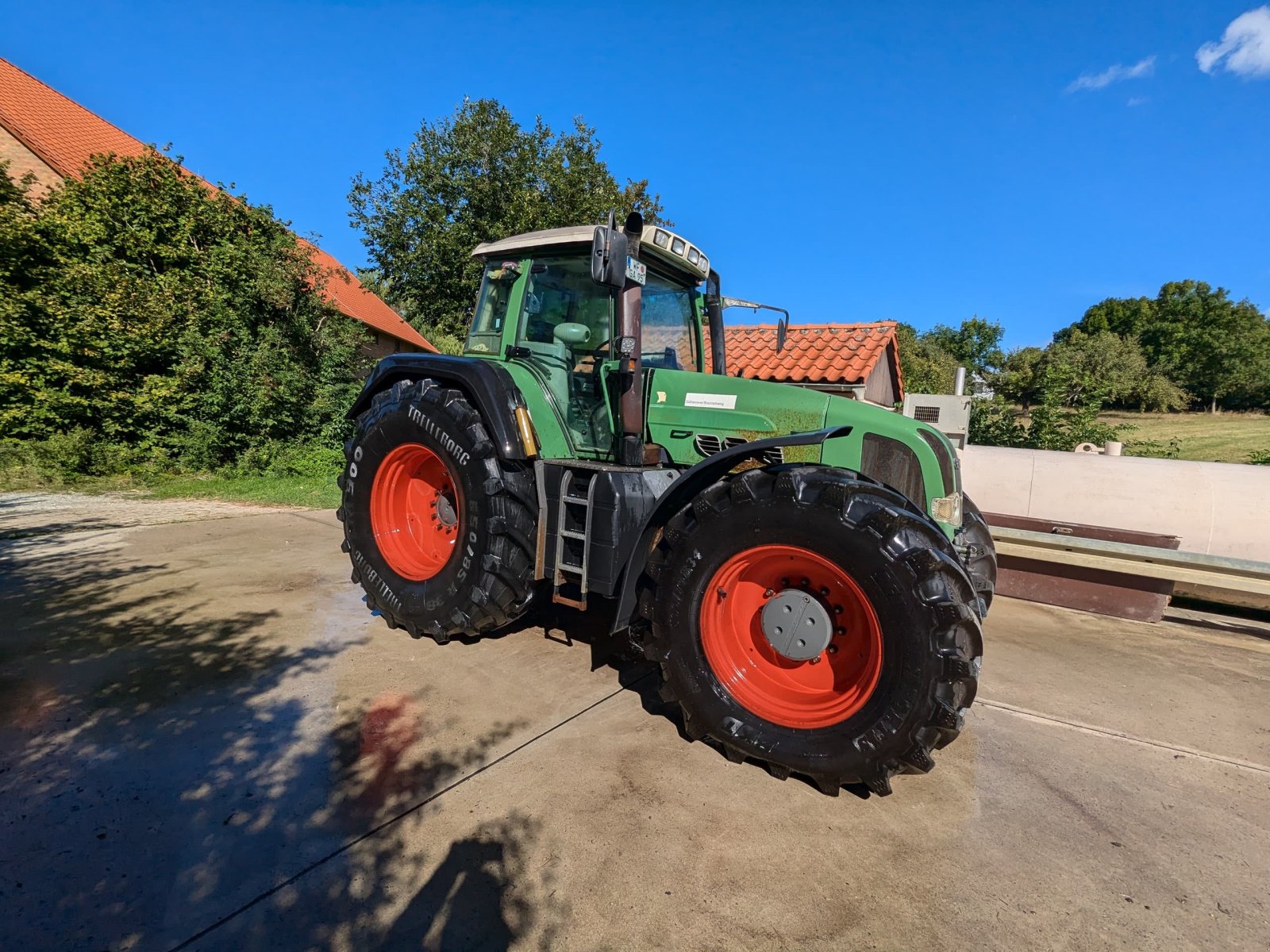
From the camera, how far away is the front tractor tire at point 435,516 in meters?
3.25

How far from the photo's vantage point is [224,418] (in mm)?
9734

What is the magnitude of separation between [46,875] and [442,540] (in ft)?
7.88

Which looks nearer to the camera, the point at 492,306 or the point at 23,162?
the point at 492,306

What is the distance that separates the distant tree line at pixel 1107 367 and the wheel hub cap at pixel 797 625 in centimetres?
703

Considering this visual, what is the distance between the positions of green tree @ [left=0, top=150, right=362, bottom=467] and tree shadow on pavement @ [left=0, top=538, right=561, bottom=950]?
7171 mm

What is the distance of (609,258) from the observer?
2.80 meters

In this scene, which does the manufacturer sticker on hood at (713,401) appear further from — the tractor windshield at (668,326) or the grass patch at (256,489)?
the grass patch at (256,489)

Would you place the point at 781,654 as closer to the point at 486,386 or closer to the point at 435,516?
the point at 486,386

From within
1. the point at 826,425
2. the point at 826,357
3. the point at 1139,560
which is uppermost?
the point at 826,357

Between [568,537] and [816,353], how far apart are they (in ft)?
22.7

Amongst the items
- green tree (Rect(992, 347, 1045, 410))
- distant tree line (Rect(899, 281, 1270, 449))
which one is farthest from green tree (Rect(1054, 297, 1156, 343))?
green tree (Rect(992, 347, 1045, 410))

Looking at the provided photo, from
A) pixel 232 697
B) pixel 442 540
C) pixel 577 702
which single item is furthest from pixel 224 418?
pixel 577 702

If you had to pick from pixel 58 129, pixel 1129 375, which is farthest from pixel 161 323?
pixel 1129 375

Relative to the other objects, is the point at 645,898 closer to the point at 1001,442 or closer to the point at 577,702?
the point at 577,702
